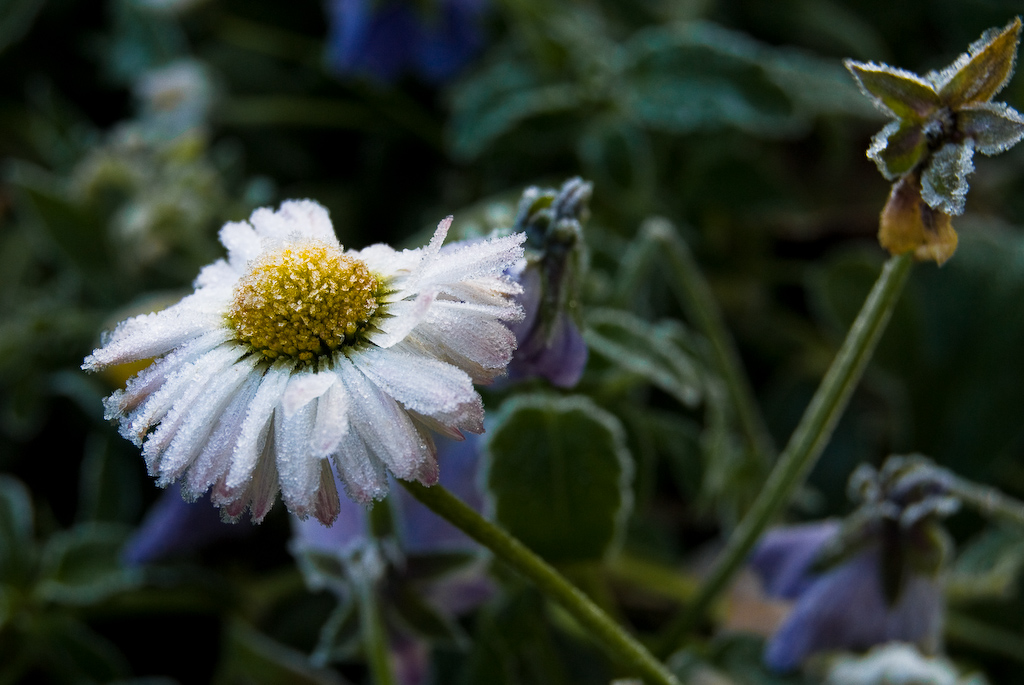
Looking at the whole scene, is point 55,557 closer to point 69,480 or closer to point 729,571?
point 69,480

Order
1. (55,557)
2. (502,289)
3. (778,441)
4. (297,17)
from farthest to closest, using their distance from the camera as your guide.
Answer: (297,17) < (778,441) < (55,557) < (502,289)

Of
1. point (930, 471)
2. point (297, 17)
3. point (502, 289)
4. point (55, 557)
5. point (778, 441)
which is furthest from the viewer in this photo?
point (297, 17)

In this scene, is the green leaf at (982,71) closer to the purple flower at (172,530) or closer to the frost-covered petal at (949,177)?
the frost-covered petal at (949,177)

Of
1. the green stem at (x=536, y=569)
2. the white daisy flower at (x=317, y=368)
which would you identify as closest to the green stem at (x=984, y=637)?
the green stem at (x=536, y=569)

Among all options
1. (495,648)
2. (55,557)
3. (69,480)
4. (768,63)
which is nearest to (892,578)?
(495,648)

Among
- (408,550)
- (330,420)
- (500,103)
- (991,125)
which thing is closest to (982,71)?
(991,125)
